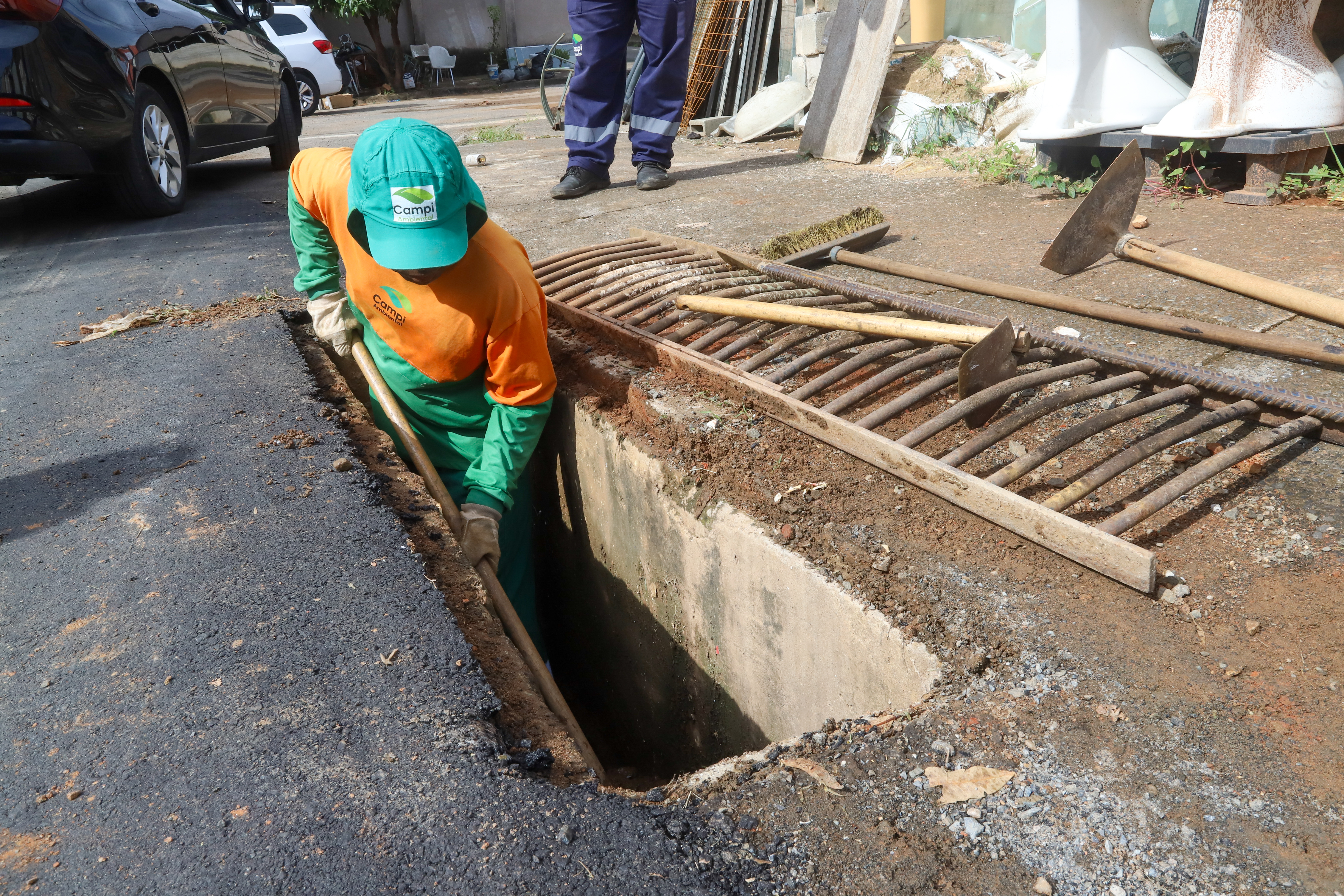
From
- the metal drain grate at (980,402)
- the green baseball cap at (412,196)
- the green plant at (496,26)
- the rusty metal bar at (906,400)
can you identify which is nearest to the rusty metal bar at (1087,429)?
the metal drain grate at (980,402)

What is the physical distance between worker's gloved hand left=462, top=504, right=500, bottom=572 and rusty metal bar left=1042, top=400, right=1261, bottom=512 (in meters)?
1.62

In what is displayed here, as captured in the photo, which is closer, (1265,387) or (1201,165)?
(1265,387)

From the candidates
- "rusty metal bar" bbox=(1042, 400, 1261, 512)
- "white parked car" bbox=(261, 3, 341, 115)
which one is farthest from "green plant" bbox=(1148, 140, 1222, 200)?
"white parked car" bbox=(261, 3, 341, 115)

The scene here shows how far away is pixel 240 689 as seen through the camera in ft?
5.34

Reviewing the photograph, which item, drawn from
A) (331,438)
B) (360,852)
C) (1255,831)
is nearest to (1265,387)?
(1255,831)

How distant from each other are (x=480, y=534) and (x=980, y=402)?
154 centimetres

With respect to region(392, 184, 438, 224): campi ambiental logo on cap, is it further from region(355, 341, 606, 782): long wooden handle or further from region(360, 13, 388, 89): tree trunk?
region(360, 13, 388, 89): tree trunk

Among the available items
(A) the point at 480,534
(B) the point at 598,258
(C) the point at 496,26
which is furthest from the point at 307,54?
(A) the point at 480,534

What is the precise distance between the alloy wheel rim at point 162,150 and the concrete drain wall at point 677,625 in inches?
150

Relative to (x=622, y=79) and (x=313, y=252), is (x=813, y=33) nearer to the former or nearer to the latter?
(x=622, y=79)

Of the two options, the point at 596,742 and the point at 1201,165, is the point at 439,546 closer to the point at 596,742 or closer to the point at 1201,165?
the point at 596,742

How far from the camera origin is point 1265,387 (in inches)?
91.8

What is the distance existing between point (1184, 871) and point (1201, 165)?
424cm

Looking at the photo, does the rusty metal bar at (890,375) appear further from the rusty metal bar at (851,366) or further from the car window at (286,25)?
the car window at (286,25)
